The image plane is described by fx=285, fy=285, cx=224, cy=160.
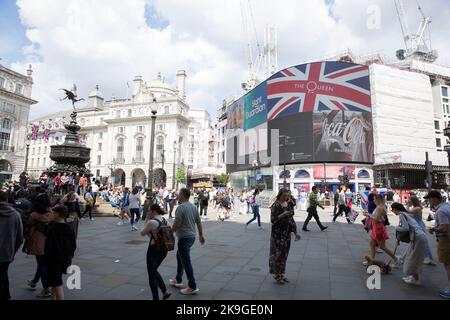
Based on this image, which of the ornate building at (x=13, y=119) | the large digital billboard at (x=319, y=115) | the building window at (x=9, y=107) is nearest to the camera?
the large digital billboard at (x=319, y=115)

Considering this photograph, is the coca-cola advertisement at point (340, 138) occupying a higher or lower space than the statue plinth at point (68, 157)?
higher

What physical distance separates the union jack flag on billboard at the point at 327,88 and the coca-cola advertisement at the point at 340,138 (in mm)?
1376

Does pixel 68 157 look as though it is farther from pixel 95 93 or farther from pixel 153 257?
pixel 95 93

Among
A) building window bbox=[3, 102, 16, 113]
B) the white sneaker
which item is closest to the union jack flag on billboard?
the white sneaker

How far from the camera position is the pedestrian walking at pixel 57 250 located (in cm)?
382

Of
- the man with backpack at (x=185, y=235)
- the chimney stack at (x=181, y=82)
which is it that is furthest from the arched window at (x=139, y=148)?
the man with backpack at (x=185, y=235)

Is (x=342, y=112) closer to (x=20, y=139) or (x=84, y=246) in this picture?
(x=84, y=246)

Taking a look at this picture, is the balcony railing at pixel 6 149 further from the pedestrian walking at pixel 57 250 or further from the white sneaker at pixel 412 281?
the white sneaker at pixel 412 281

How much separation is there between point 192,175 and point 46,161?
41.4 m

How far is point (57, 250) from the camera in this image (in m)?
3.82

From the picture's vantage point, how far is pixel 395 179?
1475 inches

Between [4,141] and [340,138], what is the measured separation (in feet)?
180

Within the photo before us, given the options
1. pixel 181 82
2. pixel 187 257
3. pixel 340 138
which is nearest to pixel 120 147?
pixel 181 82
